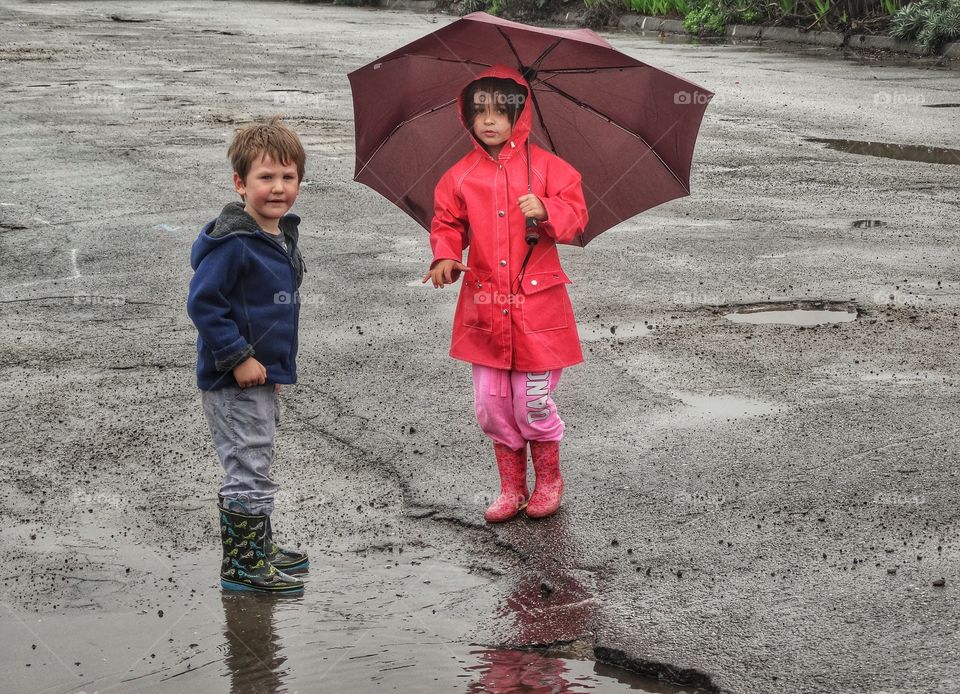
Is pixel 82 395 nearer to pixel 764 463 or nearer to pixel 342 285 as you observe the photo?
pixel 342 285

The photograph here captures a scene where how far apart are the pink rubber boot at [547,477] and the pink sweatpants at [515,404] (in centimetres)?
4

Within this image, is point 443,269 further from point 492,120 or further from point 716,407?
point 716,407

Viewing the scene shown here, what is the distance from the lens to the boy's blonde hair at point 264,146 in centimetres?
391

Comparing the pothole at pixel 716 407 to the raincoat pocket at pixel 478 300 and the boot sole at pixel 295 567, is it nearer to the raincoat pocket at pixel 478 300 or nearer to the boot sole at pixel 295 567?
the raincoat pocket at pixel 478 300

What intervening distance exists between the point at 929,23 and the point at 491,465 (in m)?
16.4

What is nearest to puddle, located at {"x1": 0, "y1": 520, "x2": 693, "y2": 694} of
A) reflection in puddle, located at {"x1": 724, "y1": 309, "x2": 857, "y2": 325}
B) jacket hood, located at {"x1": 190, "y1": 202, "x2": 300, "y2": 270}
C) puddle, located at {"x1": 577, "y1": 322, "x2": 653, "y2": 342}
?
jacket hood, located at {"x1": 190, "y1": 202, "x2": 300, "y2": 270}

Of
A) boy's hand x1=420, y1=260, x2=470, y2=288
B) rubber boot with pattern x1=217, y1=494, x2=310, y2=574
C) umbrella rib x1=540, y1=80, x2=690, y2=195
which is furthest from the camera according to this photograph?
umbrella rib x1=540, y1=80, x2=690, y2=195

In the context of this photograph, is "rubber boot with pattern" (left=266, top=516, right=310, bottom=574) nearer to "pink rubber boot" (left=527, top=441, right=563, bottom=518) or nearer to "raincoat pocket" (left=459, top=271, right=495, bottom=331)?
"pink rubber boot" (left=527, top=441, right=563, bottom=518)

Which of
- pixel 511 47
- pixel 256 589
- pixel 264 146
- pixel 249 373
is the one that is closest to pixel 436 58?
pixel 511 47

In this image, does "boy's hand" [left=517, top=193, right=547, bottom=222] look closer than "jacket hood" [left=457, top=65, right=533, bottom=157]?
Yes

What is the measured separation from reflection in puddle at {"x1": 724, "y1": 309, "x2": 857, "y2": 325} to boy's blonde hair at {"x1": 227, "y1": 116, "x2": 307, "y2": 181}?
337cm

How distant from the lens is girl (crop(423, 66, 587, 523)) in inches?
171

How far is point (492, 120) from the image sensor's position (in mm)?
4324

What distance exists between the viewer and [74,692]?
3361mm
